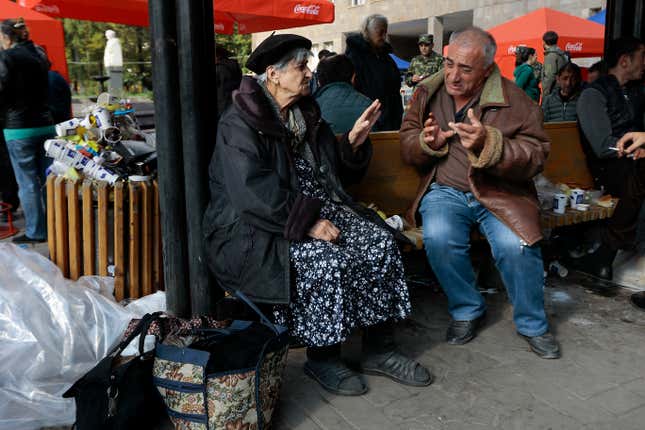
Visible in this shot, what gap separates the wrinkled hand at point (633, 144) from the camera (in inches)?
167

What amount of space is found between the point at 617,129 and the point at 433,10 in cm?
2210

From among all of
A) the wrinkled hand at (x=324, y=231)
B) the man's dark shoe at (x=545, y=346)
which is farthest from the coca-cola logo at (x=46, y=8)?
the man's dark shoe at (x=545, y=346)

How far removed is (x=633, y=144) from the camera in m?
4.25

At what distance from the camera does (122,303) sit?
354cm

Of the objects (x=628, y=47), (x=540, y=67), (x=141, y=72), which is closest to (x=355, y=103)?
(x=628, y=47)

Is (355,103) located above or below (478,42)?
below

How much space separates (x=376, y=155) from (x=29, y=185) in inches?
133

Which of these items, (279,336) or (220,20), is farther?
(220,20)

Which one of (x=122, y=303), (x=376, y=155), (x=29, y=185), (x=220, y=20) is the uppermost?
(x=220, y=20)

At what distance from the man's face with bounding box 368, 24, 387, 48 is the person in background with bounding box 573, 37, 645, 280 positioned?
2124 millimetres

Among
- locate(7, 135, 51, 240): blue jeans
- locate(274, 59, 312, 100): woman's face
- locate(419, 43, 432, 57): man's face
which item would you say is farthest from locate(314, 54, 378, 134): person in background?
locate(419, 43, 432, 57): man's face

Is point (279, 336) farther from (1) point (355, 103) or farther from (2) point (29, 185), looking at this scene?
(2) point (29, 185)

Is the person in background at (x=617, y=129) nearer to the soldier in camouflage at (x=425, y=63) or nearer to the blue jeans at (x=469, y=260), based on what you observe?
the blue jeans at (x=469, y=260)

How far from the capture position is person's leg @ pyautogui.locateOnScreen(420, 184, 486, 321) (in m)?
3.49
